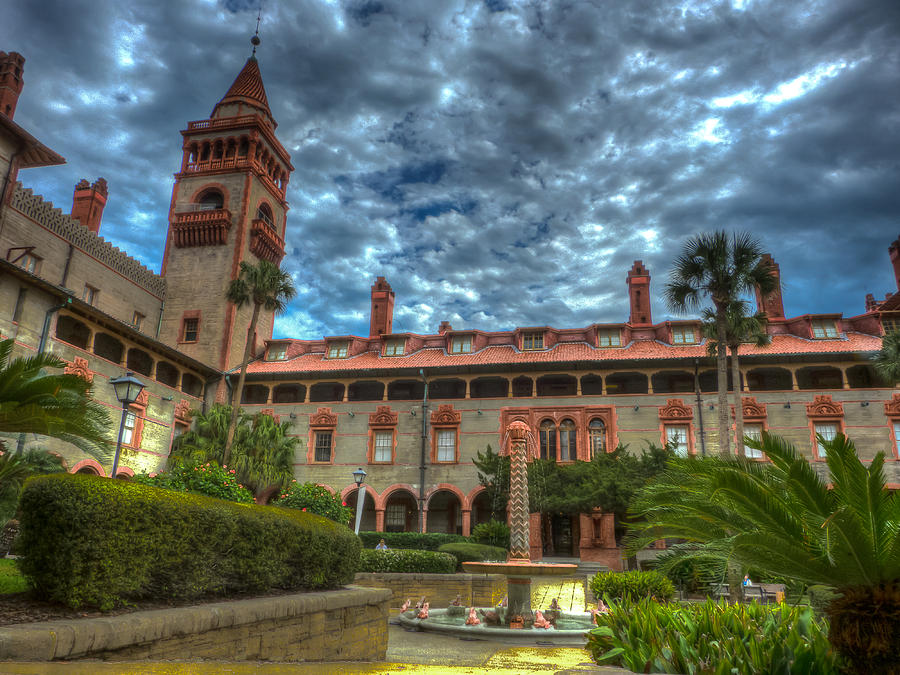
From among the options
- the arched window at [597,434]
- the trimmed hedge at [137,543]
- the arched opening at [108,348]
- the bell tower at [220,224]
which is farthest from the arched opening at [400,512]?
the trimmed hedge at [137,543]

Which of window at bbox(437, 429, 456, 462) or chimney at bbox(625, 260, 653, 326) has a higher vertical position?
chimney at bbox(625, 260, 653, 326)

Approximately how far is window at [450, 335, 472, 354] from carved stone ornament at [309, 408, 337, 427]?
7488mm

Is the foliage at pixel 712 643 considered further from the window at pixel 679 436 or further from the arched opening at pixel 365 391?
the arched opening at pixel 365 391

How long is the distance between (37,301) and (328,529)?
66.0 ft

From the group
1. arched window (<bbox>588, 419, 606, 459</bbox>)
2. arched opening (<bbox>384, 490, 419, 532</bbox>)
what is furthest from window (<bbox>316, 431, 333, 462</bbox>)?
arched window (<bbox>588, 419, 606, 459</bbox>)

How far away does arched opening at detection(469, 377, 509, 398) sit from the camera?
3378 cm

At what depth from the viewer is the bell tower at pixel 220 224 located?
36.5 m

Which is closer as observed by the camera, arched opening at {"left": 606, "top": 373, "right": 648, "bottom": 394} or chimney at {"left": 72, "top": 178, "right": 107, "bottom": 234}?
arched opening at {"left": 606, "top": 373, "right": 648, "bottom": 394}

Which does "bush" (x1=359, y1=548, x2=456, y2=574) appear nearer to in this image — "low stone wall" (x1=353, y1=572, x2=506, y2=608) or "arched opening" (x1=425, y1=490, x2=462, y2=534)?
"low stone wall" (x1=353, y1=572, x2=506, y2=608)

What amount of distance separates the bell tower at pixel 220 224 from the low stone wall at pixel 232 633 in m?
28.4

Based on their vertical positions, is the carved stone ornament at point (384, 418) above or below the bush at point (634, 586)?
above

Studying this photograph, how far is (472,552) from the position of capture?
2184 centimetres

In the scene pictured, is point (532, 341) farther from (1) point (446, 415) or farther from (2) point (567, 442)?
(1) point (446, 415)

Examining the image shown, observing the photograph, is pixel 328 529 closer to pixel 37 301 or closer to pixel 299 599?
pixel 299 599
